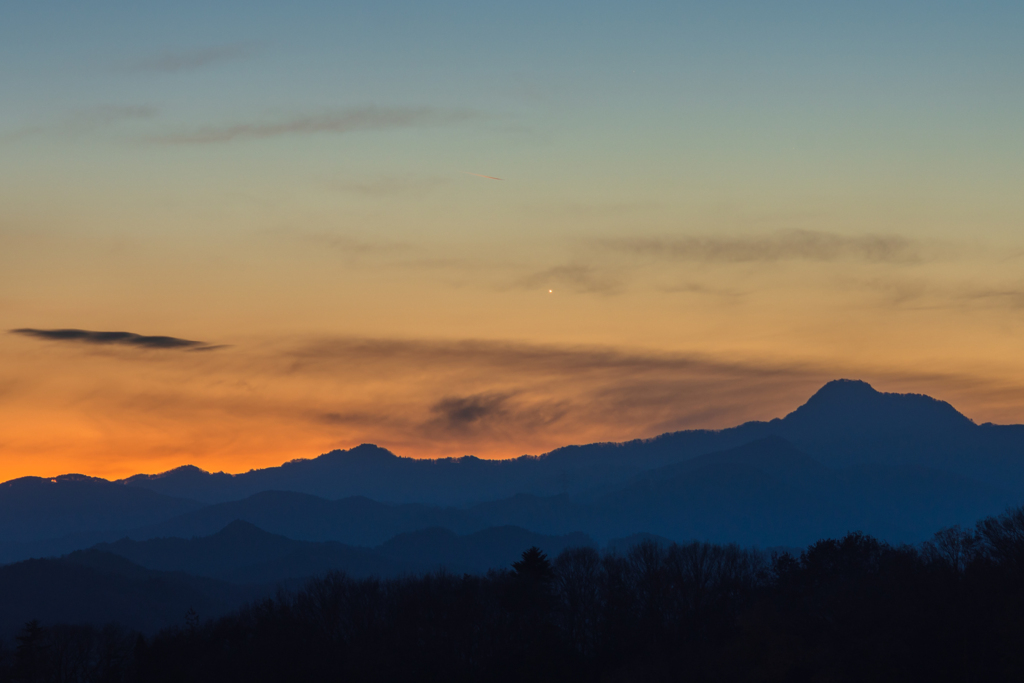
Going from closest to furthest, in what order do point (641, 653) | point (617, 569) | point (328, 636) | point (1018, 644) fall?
point (1018, 644), point (641, 653), point (328, 636), point (617, 569)

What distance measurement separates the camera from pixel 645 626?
132 meters

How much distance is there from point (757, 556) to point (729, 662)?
221 ft

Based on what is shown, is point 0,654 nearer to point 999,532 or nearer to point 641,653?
point 641,653

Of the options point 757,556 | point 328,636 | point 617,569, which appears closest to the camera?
point 328,636

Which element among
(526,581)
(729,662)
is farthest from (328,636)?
(729,662)

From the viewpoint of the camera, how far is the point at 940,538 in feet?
463

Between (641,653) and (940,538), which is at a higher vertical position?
(940,538)

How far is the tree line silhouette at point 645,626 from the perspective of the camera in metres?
98.3

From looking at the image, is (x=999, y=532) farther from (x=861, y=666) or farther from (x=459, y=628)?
(x=459, y=628)

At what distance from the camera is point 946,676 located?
90.5 meters

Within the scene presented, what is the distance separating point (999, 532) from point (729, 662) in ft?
157

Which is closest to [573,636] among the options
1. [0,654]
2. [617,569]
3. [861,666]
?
[617,569]

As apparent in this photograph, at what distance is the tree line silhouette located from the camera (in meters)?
98.3

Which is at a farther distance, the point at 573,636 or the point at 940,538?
the point at 940,538
